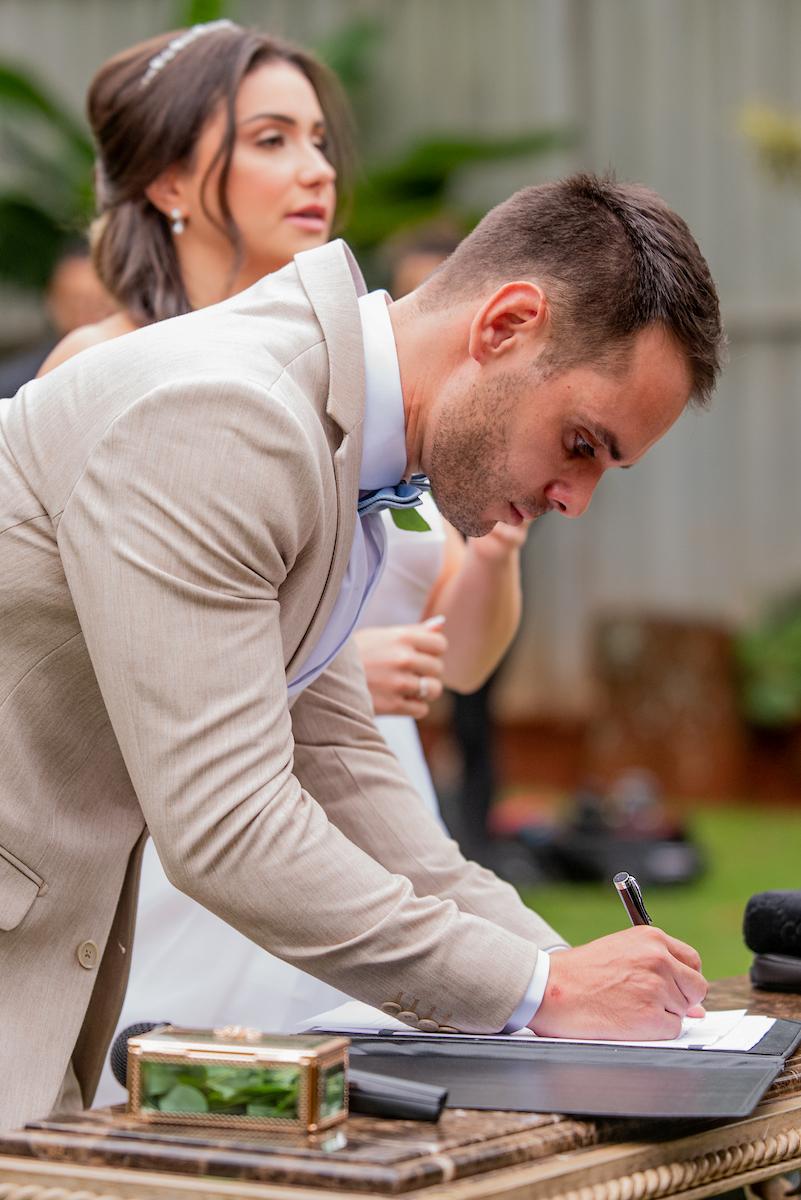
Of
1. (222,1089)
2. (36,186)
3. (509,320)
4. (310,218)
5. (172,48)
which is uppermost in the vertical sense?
(172,48)

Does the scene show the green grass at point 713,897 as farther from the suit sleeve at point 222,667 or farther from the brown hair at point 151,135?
the suit sleeve at point 222,667

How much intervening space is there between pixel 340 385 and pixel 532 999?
2.09ft

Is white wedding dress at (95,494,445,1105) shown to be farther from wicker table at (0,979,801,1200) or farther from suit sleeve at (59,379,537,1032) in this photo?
wicker table at (0,979,801,1200)

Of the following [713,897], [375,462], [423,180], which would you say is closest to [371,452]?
[375,462]

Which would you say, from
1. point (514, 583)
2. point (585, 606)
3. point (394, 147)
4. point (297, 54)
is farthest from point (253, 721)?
point (394, 147)

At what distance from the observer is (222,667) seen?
1538 millimetres

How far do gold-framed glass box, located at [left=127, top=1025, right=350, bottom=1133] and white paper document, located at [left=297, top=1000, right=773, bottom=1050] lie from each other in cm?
37

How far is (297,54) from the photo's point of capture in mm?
2988

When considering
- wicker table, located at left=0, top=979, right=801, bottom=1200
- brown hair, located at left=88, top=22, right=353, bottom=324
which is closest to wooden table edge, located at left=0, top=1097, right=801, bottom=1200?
wicker table, located at left=0, top=979, right=801, bottom=1200

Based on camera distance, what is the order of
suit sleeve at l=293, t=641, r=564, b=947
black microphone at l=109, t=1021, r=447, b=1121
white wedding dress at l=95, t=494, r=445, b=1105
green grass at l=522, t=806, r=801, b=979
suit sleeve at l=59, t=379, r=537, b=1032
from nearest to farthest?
black microphone at l=109, t=1021, r=447, b=1121 → suit sleeve at l=59, t=379, r=537, b=1032 → suit sleeve at l=293, t=641, r=564, b=947 → white wedding dress at l=95, t=494, r=445, b=1105 → green grass at l=522, t=806, r=801, b=979

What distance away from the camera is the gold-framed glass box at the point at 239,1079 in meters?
1.35

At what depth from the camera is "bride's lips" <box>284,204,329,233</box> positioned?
2.85 m

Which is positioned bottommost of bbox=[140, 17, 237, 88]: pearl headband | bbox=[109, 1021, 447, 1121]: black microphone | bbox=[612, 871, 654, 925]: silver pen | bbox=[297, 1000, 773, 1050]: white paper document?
bbox=[297, 1000, 773, 1050]: white paper document

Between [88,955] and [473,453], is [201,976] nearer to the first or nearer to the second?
[88,955]
